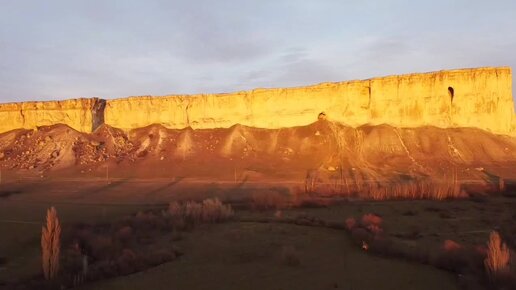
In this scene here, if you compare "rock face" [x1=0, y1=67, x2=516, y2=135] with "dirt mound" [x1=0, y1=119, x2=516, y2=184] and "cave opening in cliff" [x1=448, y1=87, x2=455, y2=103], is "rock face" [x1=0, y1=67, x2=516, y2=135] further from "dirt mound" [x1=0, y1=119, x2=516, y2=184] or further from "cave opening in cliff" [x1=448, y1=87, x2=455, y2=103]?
"dirt mound" [x1=0, y1=119, x2=516, y2=184]

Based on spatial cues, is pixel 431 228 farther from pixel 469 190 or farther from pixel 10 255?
pixel 10 255

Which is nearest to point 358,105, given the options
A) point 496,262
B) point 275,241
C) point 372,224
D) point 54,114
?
point 372,224

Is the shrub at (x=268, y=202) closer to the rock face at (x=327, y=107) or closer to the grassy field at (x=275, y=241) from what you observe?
the grassy field at (x=275, y=241)

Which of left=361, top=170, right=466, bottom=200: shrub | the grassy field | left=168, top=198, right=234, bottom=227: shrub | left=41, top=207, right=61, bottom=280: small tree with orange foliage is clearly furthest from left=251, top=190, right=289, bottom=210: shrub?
left=41, top=207, right=61, bottom=280: small tree with orange foliage

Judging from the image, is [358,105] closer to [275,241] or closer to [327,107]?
[327,107]

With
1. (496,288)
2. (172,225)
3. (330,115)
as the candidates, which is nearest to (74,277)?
(172,225)

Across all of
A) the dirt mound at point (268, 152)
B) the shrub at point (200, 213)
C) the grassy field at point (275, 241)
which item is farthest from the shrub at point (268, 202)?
the dirt mound at point (268, 152)
